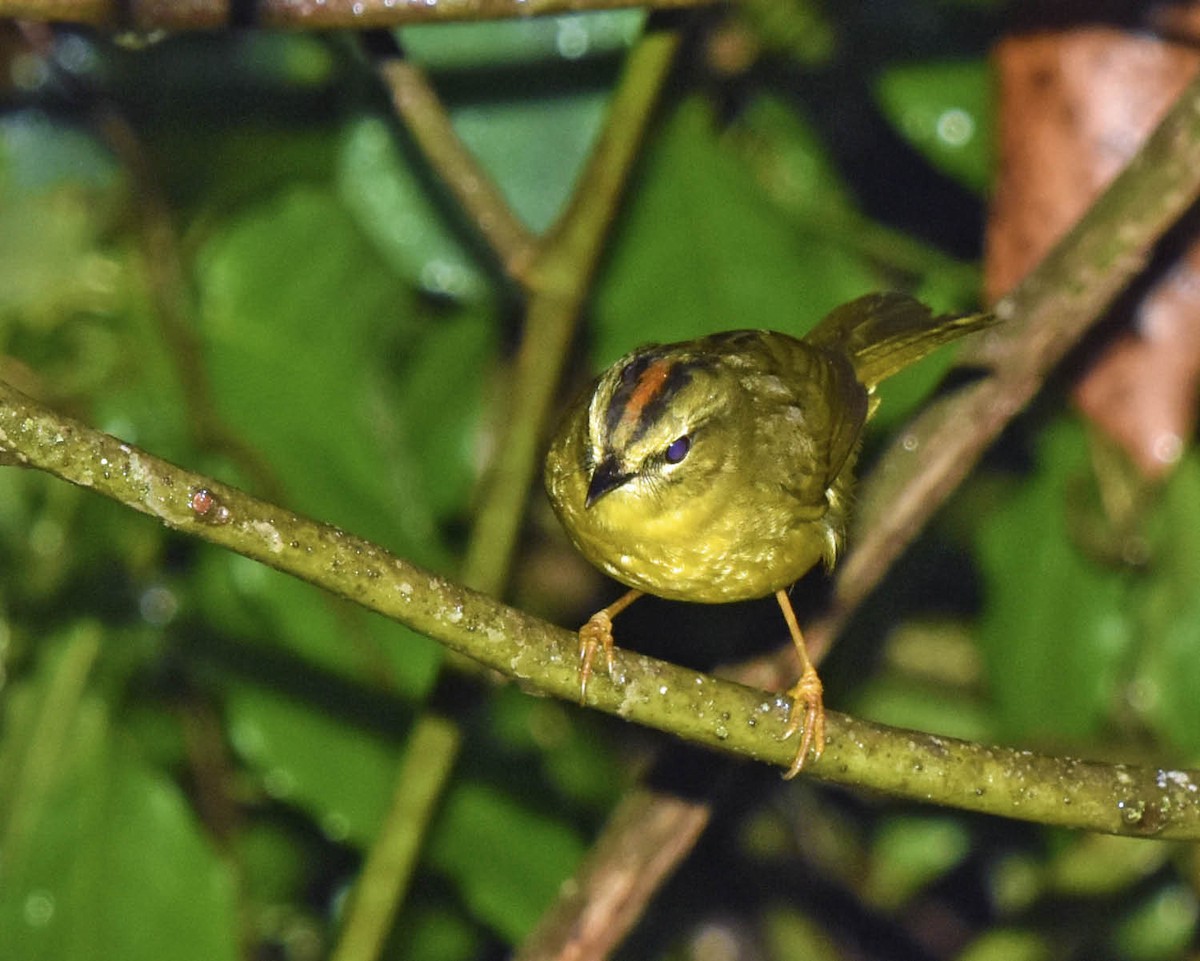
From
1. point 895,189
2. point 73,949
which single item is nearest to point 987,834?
point 895,189

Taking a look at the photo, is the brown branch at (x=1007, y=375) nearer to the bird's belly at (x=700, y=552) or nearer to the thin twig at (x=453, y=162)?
the bird's belly at (x=700, y=552)

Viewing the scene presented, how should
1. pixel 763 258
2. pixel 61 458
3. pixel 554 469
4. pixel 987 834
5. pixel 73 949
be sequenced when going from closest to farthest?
pixel 61 458 < pixel 554 469 < pixel 73 949 < pixel 763 258 < pixel 987 834

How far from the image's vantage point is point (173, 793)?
313 cm

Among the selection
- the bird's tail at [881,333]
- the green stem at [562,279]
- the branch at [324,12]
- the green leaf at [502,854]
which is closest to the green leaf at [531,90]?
the green stem at [562,279]

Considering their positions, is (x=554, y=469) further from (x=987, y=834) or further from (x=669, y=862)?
(x=987, y=834)

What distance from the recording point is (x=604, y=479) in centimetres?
260

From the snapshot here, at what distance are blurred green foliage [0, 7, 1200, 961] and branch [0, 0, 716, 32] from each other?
0.51 m

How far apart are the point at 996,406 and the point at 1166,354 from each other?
2.11 feet

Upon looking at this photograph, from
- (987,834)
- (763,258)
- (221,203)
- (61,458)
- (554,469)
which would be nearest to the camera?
(61,458)

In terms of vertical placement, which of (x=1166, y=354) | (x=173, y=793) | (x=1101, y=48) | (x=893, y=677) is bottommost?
(x=893, y=677)

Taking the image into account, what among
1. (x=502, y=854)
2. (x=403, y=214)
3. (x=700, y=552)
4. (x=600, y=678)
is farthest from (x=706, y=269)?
(x=600, y=678)

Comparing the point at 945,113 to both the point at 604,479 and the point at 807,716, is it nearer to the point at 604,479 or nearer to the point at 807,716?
the point at 604,479

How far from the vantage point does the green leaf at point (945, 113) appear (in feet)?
11.2

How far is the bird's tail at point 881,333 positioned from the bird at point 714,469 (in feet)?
0.05
